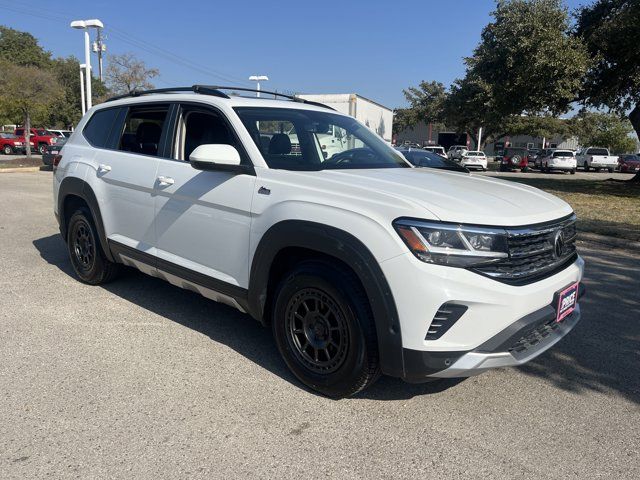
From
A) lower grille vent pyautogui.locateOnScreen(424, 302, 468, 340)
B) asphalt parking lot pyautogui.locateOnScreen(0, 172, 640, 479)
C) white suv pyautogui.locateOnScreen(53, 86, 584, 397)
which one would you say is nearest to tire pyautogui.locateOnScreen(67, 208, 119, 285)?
white suv pyautogui.locateOnScreen(53, 86, 584, 397)

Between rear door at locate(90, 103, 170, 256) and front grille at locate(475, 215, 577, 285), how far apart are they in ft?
9.20

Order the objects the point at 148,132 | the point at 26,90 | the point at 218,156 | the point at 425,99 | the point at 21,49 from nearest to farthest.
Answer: the point at 218,156, the point at 148,132, the point at 26,90, the point at 425,99, the point at 21,49

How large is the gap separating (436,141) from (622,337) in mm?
69323

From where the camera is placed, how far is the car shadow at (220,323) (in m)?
3.43

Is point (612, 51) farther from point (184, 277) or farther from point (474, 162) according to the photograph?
point (474, 162)

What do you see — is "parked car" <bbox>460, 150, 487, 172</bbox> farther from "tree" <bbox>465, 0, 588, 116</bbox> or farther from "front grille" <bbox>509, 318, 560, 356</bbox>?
"front grille" <bbox>509, 318, 560, 356</bbox>

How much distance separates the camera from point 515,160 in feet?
117

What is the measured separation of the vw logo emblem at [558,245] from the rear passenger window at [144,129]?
3.17 m

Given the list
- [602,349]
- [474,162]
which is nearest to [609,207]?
[602,349]

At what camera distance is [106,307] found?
4.74m

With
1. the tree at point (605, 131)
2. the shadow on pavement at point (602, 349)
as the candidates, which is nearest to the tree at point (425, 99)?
the tree at point (605, 131)

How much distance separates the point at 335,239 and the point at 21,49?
86.3m

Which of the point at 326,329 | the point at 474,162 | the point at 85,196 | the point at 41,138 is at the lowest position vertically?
the point at 326,329

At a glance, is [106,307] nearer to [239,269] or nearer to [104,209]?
[104,209]
